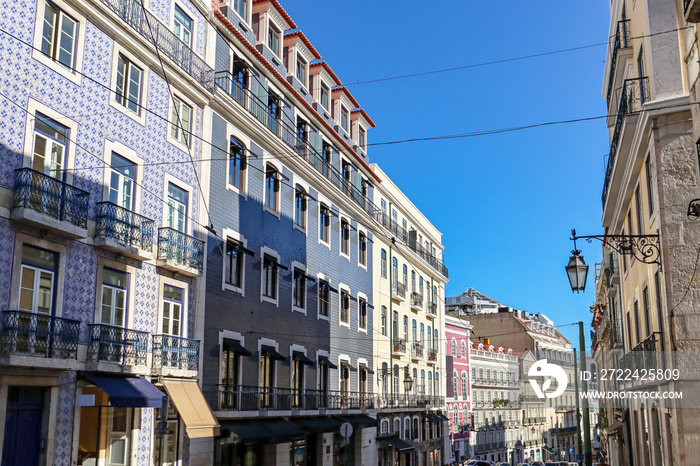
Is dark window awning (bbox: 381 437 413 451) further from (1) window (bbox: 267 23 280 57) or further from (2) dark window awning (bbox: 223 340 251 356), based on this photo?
(1) window (bbox: 267 23 280 57)

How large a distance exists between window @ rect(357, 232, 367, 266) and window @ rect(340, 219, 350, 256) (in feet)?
5.01

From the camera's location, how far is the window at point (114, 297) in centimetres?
1886

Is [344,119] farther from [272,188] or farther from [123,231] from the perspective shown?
[123,231]

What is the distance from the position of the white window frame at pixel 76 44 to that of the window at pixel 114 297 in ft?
16.7

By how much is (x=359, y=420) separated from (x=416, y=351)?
42.4 feet

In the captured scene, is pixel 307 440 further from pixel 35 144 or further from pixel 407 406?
pixel 35 144

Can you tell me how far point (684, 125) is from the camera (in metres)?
16.3

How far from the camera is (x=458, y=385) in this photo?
59000mm

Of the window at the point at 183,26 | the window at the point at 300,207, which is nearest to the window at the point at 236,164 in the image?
the window at the point at 183,26

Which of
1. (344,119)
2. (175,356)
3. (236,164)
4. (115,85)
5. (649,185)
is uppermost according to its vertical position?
(344,119)

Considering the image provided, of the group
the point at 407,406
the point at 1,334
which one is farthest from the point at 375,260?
the point at 1,334

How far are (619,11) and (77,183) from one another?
1716 cm

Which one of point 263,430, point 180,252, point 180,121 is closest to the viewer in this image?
point 180,252

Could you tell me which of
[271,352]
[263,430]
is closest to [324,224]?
[271,352]
